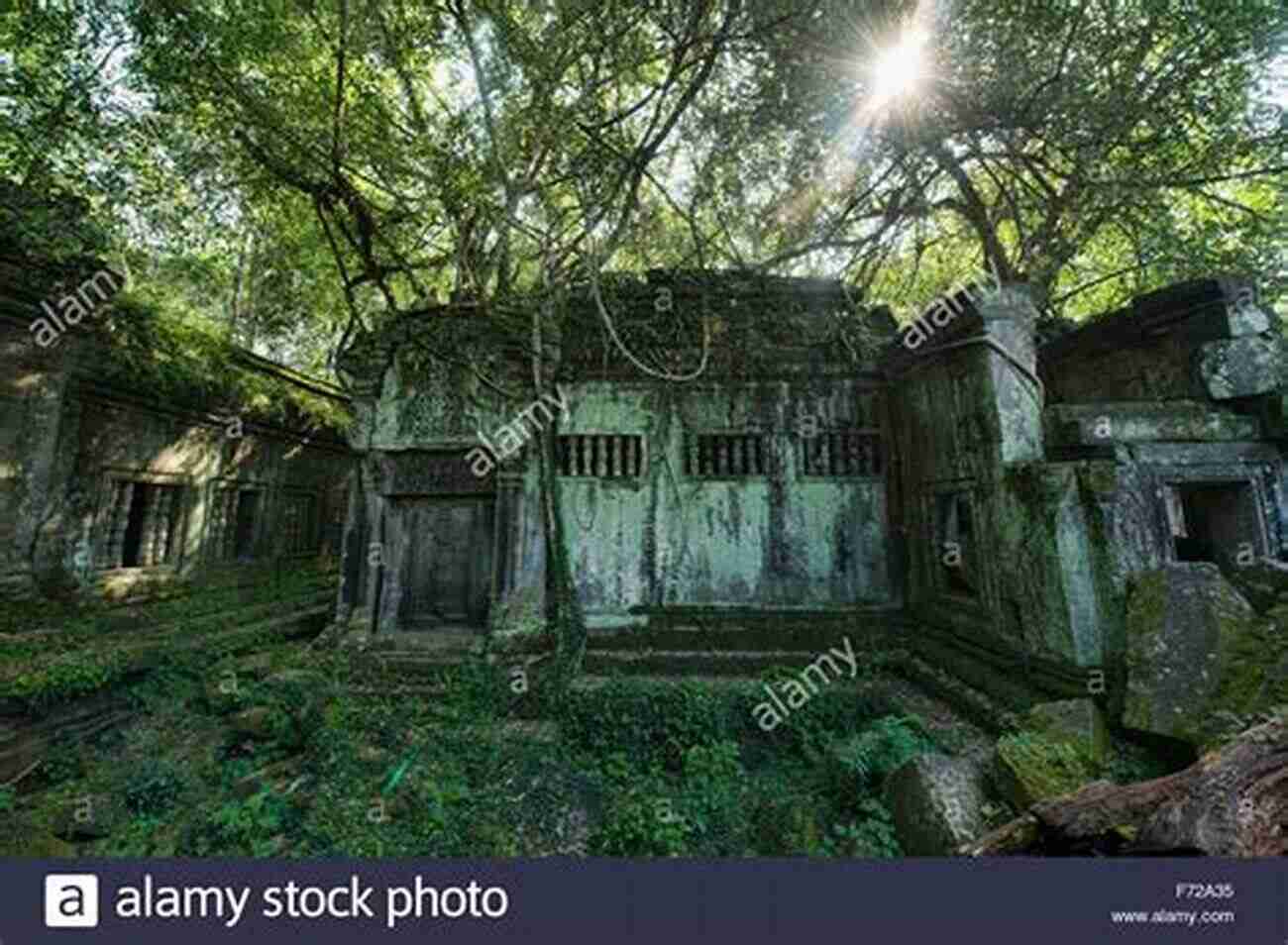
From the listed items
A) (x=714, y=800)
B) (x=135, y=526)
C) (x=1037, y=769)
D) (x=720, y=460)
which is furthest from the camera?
(x=135, y=526)

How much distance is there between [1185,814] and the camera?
274cm

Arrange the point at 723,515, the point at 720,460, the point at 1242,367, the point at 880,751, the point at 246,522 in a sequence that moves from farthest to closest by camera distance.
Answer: the point at 246,522, the point at 720,460, the point at 723,515, the point at 1242,367, the point at 880,751

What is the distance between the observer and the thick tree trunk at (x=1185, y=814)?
269 cm

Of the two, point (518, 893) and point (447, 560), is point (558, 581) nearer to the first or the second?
point (447, 560)

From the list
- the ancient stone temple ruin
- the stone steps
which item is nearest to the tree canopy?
the ancient stone temple ruin

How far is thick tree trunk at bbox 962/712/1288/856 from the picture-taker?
269 centimetres

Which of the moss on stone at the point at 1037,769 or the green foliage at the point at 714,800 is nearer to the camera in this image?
the moss on stone at the point at 1037,769

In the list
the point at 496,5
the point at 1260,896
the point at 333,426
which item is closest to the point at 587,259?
the point at 496,5

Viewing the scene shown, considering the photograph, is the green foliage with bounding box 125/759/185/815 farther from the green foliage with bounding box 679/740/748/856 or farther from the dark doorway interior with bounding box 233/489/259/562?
the dark doorway interior with bounding box 233/489/259/562

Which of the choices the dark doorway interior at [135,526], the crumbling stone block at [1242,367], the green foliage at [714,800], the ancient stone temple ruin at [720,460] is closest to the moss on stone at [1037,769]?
the green foliage at [714,800]

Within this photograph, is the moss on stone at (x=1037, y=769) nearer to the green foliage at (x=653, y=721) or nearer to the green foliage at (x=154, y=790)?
the green foliage at (x=653, y=721)

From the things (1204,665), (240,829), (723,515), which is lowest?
(240,829)

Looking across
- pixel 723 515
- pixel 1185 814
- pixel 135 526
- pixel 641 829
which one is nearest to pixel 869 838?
pixel 641 829

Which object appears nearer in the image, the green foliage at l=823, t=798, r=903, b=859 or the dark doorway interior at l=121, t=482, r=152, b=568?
the green foliage at l=823, t=798, r=903, b=859
